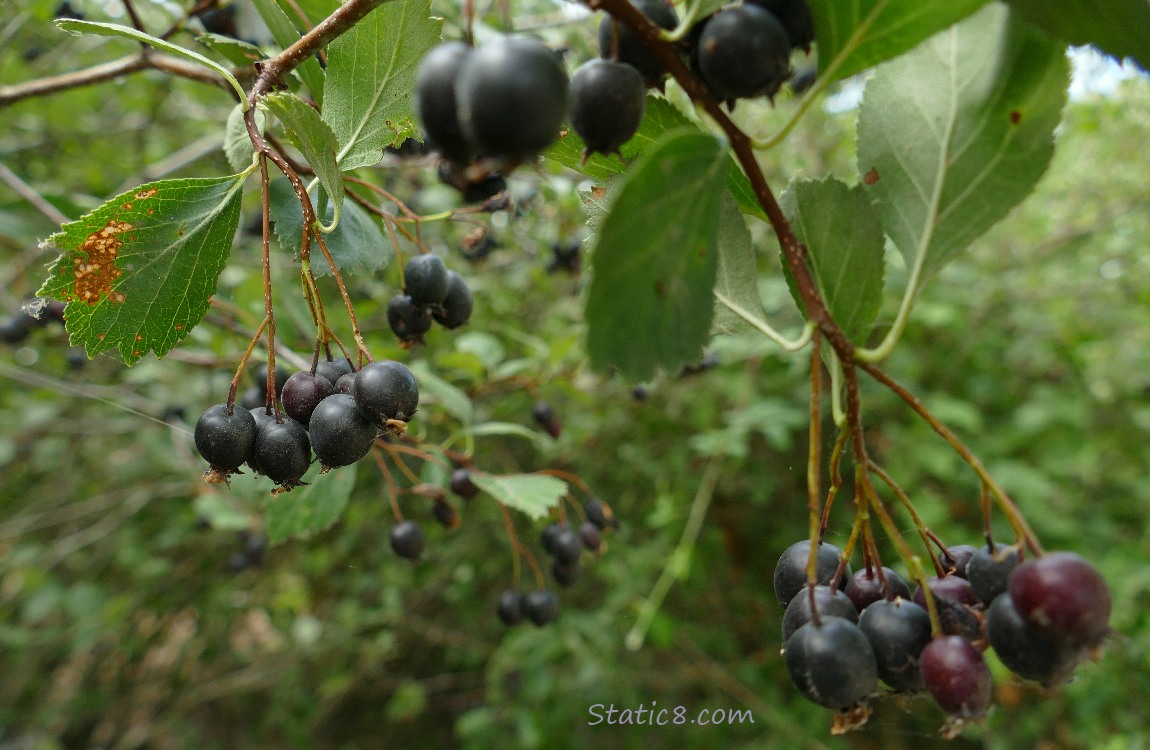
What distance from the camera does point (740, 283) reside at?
2.85ft

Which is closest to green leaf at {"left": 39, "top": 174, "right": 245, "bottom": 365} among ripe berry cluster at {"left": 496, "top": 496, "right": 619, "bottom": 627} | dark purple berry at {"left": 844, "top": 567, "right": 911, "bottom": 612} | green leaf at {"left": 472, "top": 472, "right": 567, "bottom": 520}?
green leaf at {"left": 472, "top": 472, "right": 567, "bottom": 520}

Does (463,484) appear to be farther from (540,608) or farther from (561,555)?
(540,608)

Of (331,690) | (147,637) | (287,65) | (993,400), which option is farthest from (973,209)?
(147,637)

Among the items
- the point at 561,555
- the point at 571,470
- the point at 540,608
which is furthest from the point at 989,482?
the point at 571,470

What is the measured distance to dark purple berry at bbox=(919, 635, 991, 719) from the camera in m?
0.66

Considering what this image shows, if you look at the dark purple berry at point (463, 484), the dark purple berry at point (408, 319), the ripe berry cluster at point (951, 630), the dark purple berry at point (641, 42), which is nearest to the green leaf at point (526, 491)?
the dark purple berry at point (463, 484)

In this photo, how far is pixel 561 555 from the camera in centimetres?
204

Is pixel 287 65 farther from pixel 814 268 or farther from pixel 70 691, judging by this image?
pixel 70 691

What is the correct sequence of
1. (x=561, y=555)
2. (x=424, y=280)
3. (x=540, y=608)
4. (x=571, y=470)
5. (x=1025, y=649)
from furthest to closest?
(x=571, y=470) < (x=540, y=608) < (x=561, y=555) < (x=424, y=280) < (x=1025, y=649)

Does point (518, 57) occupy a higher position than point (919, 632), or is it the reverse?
point (518, 57)

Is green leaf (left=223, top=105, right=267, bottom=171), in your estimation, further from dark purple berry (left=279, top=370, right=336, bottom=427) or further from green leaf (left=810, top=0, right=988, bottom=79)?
green leaf (left=810, top=0, right=988, bottom=79)

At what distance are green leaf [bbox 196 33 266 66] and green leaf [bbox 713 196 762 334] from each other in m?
0.92

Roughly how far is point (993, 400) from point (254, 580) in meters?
4.73

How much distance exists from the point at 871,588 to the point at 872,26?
1.99 ft
